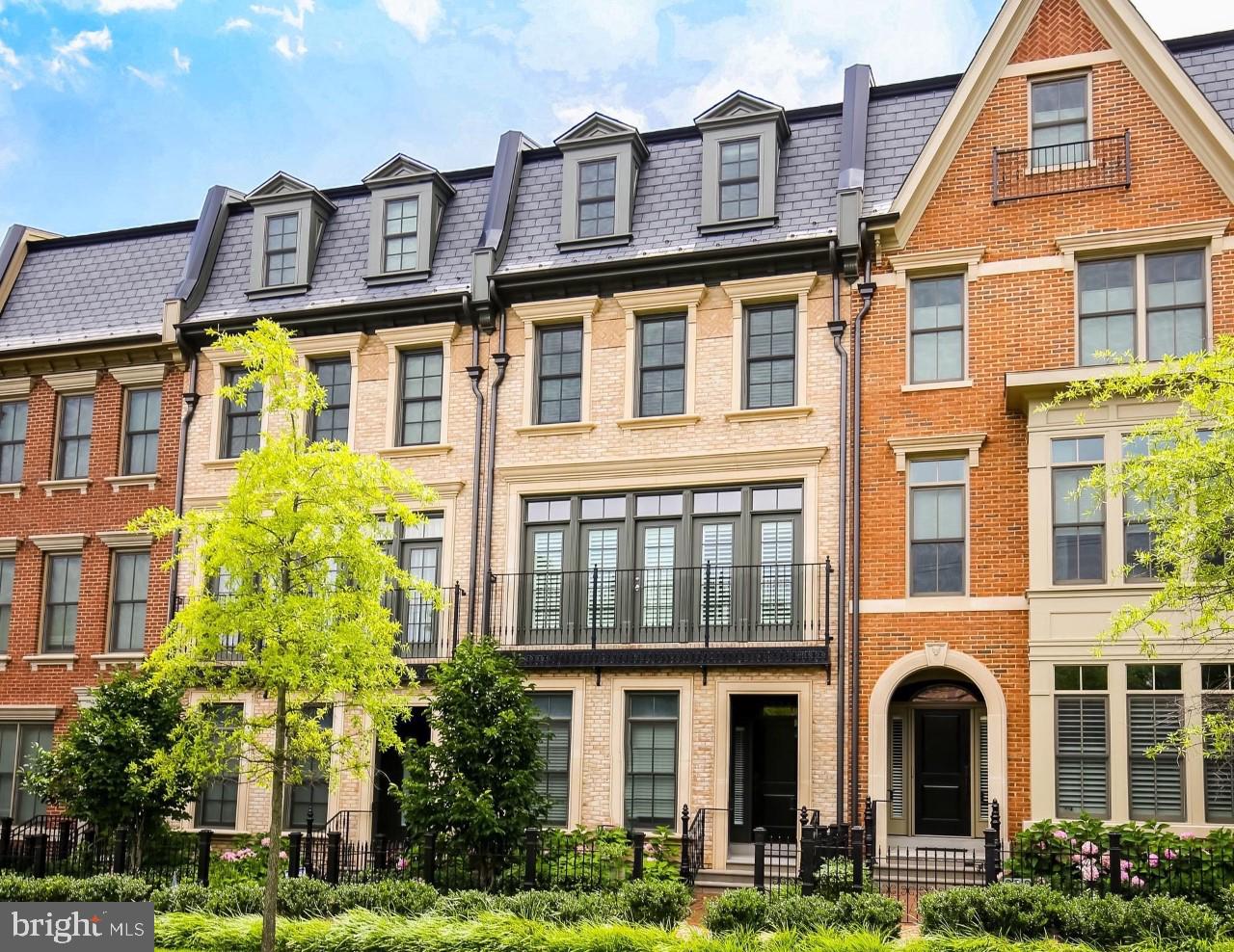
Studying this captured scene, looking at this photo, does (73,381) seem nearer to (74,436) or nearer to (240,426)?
(74,436)

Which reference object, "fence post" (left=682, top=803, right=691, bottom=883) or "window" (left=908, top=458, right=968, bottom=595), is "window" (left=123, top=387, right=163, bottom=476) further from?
"window" (left=908, top=458, right=968, bottom=595)

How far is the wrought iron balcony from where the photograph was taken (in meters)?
20.3

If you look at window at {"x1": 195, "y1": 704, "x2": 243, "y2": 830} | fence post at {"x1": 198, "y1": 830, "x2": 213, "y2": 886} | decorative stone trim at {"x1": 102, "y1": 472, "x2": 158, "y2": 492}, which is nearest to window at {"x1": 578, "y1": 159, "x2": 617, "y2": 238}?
decorative stone trim at {"x1": 102, "y1": 472, "x2": 158, "y2": 492}

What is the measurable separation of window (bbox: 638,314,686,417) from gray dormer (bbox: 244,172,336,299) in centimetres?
657

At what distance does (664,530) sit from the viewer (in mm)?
21641

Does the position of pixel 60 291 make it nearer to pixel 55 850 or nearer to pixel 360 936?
pixel 55 850

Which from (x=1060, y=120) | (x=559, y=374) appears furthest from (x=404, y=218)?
(x=1060, y=120)

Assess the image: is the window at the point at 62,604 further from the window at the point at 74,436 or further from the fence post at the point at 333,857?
the fence post at the point at 333,857

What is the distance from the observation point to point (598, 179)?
76.7 feet

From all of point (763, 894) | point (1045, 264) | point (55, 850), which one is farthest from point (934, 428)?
point (55, 850)

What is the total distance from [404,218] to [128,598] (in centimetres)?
827

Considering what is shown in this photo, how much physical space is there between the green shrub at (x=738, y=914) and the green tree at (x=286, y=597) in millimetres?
4111

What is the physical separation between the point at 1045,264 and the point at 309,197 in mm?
12858

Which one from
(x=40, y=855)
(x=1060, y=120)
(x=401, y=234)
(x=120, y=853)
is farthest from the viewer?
(x=401, y=234)
